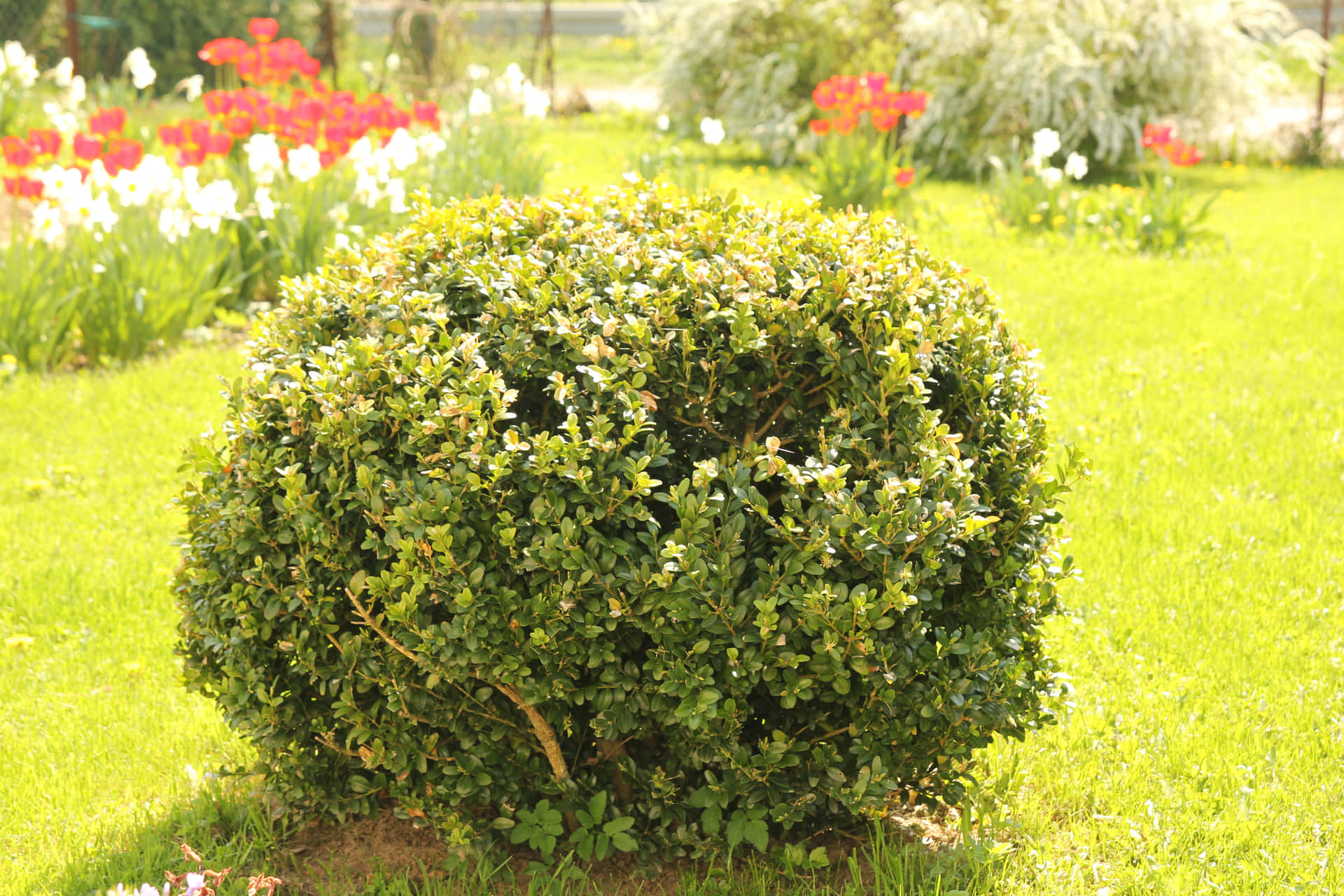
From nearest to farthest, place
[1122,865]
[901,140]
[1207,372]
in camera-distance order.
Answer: [1122,865], [1207,372], [901,140]

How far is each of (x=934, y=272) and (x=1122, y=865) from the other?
1.37 m

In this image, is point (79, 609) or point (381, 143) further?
point (381, 143)

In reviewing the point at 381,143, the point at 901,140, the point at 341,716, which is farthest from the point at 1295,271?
the point at 341,716

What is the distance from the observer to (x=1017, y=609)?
2521 millimetres

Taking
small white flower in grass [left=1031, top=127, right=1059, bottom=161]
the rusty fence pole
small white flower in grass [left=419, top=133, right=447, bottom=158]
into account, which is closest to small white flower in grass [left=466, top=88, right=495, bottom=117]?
small white flower in grass [left=419, top=133, right=447, bottom=158]

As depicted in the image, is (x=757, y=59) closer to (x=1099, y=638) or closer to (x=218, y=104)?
(x=218, y=104)

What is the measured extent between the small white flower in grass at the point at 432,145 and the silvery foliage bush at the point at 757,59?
5463 millimetres

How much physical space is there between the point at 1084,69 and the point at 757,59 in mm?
3494

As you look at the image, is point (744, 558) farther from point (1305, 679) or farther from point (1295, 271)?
point (1295, 271)

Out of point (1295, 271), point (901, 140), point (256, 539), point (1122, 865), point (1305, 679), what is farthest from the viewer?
point (901, 140)

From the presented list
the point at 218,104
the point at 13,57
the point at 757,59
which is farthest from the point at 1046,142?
the point at 13,57

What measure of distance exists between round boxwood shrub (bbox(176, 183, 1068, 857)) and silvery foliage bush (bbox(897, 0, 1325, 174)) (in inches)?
362

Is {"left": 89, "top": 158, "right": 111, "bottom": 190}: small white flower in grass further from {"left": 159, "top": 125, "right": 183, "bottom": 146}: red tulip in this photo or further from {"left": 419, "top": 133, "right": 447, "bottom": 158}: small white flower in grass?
{"left": 419, "top": 133, "right": 447, "bottom": 158}: small white flower in grass

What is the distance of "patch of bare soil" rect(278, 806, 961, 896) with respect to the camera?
254 centimetres
